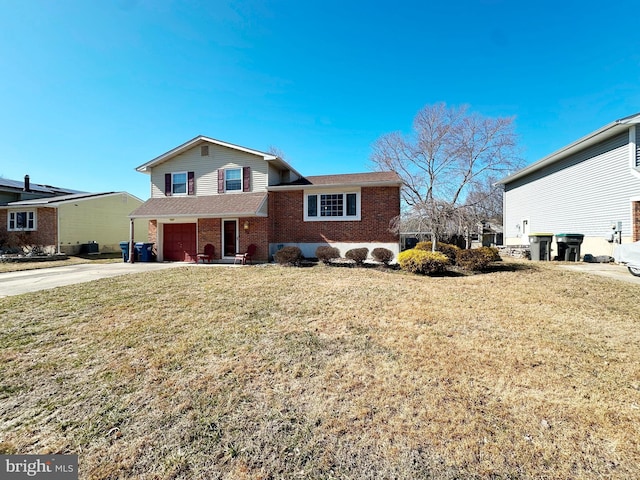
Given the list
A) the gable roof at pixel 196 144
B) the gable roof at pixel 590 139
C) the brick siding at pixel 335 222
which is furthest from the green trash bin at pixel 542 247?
the gable roof at pixel 196 144

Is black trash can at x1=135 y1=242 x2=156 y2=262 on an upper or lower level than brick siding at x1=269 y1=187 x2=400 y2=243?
lower

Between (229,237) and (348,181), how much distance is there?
682 centimetres

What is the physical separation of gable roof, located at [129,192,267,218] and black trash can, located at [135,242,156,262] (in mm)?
1634

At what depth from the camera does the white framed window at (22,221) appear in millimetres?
18719

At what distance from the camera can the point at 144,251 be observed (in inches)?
591

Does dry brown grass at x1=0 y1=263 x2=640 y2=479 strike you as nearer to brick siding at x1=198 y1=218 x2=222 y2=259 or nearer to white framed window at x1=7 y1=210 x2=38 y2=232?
brick siding at x1=198 y1=218 x2=222 y2=259

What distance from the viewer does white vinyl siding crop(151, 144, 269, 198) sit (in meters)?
14.6

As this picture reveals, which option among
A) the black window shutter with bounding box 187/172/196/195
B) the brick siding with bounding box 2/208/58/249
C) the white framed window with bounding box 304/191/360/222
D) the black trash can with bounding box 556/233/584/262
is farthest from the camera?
the brick siding with bounding box 2/208/58/249

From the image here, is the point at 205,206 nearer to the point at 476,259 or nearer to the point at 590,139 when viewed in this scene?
the point at 476,259

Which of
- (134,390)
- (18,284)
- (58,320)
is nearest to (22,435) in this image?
(134,390)

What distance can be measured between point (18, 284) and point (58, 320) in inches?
218

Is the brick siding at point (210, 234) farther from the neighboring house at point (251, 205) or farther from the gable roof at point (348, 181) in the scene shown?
the gable roof at point (348, 181)

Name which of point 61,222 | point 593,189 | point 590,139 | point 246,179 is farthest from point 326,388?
point 61,222

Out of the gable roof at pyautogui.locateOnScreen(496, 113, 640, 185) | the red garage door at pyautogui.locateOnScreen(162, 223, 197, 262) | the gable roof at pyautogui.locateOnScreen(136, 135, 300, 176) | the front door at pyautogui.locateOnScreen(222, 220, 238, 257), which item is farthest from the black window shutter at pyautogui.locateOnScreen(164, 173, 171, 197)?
the gable roof at pyautogui.locateOnScreen(496, 113, 640, 185)
